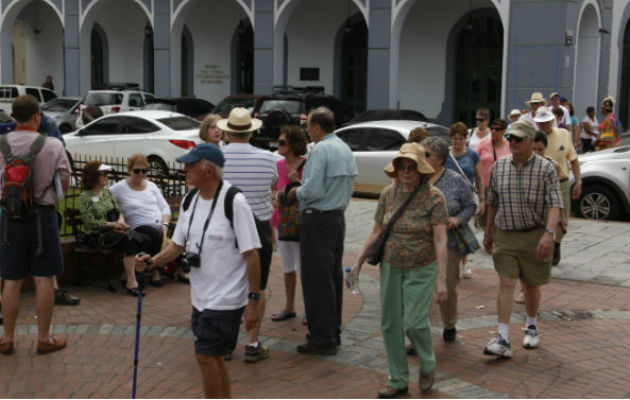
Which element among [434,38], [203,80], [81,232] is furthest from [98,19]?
[81,232]

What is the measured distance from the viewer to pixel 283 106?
19594 mm

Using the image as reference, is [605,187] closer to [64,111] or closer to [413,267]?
[413,267]

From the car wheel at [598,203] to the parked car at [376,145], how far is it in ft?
8.71

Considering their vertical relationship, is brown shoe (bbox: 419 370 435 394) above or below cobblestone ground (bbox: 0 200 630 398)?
above

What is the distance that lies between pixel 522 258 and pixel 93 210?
4.15m

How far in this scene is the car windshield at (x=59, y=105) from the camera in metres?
25.7

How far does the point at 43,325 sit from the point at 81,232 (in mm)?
2137

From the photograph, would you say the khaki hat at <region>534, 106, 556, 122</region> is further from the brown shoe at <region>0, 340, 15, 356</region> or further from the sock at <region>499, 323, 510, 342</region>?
the brown shoe at <region>0, 340, 15, 356</region>

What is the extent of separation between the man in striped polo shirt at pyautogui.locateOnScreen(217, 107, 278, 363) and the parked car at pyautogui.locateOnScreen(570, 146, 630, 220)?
26.1 ft

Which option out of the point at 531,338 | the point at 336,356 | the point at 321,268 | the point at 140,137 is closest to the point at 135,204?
the point at 321,268

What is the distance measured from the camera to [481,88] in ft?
79.3

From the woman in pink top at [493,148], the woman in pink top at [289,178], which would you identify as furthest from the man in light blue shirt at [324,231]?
the woman in pink top at [493,148]

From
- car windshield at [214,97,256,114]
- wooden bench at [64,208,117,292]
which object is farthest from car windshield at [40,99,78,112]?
wooden bench at [64,208,117,292]

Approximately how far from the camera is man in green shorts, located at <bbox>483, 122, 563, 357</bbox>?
6133 mm
